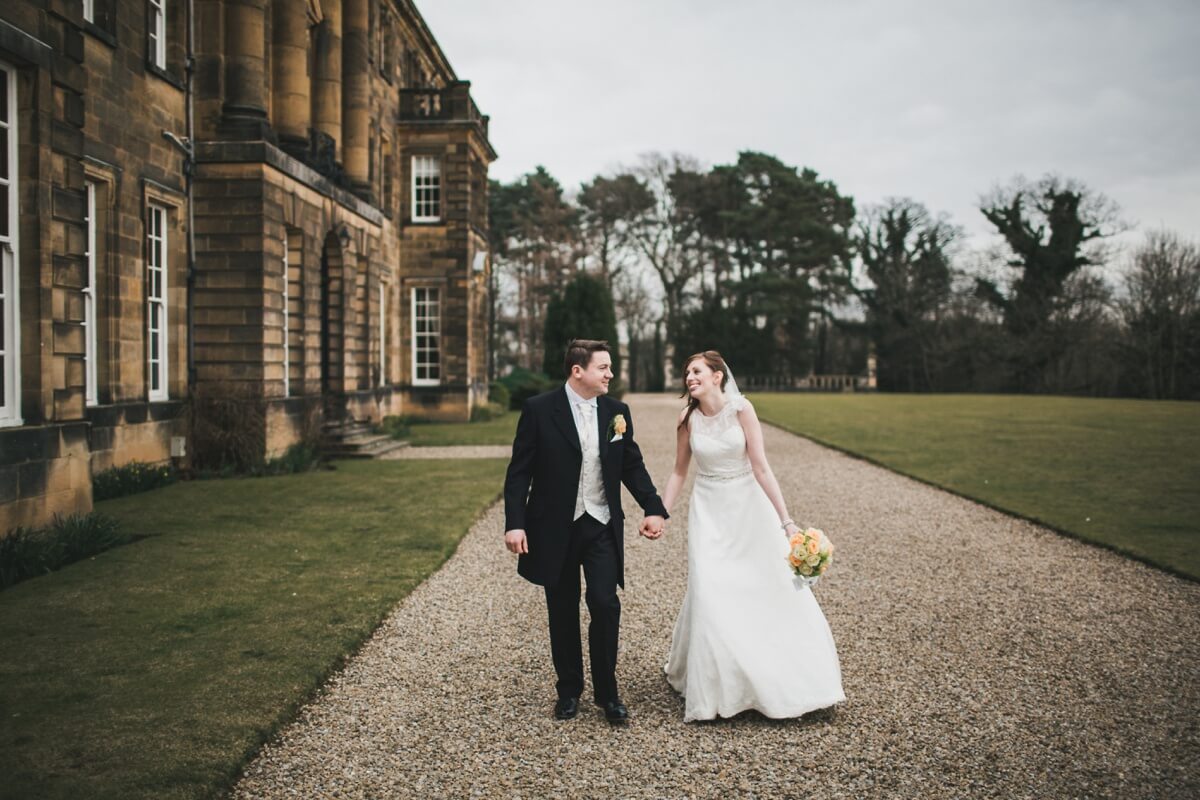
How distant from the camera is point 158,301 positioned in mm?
13422

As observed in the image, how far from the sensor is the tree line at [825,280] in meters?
47.6

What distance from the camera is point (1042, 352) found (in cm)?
4831

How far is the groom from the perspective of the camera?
14.6 ft

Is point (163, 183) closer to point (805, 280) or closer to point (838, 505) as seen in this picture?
point (838, 505)

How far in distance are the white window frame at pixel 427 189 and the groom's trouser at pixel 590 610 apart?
77.4 ft

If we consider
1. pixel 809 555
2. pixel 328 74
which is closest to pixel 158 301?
pixel 328 74

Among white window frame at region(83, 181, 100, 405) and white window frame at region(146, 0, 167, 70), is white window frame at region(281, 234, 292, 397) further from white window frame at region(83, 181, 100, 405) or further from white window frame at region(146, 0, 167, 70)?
white window frame at region(83, 181, 100, 405)

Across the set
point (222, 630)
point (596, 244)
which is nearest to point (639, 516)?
point (222, 630)

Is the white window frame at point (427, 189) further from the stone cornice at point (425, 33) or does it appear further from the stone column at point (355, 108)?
the stone column at point (355, 108)

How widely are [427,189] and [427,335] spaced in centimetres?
440

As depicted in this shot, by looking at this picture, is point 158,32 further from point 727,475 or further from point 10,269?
point 727,475

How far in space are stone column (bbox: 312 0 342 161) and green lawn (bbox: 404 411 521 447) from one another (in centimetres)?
646

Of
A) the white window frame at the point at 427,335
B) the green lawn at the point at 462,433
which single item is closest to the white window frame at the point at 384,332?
the white window frame at the point at 427,335

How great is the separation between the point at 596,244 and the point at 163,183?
39.6 m
